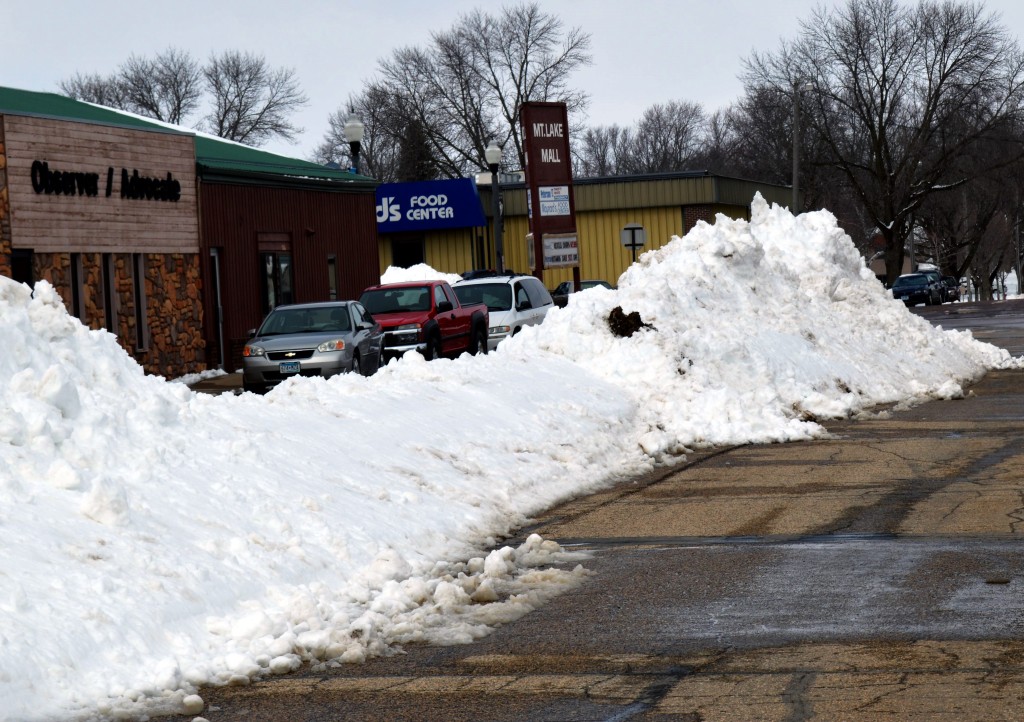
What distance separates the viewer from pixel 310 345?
23.0 meters

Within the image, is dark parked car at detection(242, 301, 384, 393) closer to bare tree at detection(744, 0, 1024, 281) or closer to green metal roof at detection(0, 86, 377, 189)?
green metal roof at detection(0, 86, 377, 189)

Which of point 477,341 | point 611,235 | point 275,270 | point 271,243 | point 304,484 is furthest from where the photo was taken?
point 611,235

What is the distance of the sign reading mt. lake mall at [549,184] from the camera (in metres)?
31.9

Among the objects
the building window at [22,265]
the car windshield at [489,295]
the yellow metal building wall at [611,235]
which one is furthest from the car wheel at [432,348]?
the yellow metal building wall at [611,235]

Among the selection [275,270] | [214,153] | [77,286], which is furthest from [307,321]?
[214,153]

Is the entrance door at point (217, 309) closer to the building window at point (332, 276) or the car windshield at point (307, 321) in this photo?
the building window at point (332, 276)

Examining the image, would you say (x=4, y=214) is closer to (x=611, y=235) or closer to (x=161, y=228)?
(x=161, y=228)

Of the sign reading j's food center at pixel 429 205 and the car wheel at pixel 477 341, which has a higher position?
the sign reading j's food center at pixel 429 205

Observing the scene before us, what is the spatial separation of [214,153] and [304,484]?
25.9 meters

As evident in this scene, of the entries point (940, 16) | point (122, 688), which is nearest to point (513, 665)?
point (122, 688)

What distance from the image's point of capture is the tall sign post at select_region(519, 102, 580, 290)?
31.9m

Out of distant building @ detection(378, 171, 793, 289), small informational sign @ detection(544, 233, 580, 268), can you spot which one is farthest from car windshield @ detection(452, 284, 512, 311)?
distant building @ detection(378, 171, 793, 289)

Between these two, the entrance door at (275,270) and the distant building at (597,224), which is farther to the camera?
the distant building at (597,224)

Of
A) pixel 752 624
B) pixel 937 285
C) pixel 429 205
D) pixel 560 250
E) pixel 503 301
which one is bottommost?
pixel 752 624
